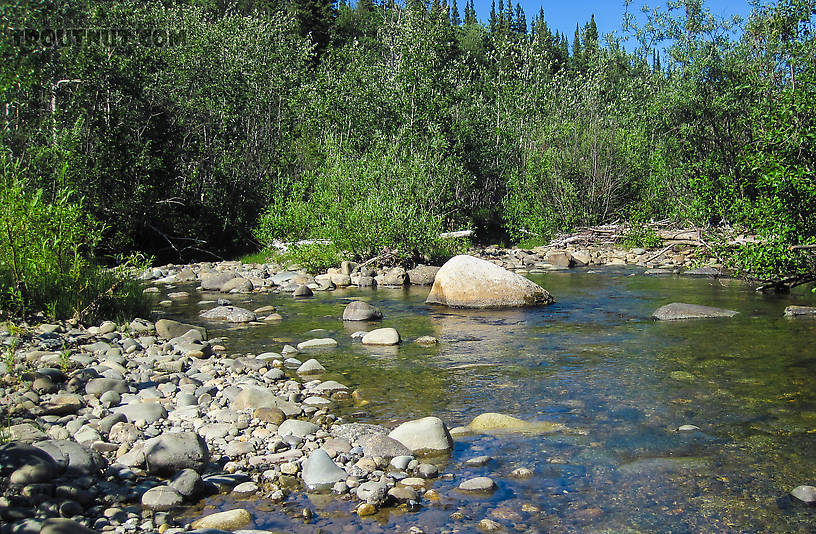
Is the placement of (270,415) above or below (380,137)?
below

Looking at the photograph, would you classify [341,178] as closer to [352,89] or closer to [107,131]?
[107,131]

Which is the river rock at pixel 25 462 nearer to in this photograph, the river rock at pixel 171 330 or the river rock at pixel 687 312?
the river rock at pixel 171 330

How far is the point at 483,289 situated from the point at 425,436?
8795mm

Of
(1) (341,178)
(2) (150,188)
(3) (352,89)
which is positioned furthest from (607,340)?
(3) (352,89)

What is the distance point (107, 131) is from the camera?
2225cm

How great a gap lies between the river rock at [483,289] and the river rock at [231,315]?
430cm

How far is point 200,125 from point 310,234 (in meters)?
7.40

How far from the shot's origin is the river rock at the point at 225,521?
5117 mm

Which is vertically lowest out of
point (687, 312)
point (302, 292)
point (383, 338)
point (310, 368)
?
point (310, 368)

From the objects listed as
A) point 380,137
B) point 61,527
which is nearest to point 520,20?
point 380,137

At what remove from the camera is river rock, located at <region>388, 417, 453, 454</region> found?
6738 millimetres

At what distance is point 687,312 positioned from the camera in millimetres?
13375

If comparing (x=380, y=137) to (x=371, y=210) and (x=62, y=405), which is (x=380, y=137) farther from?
(x=62, y=405)

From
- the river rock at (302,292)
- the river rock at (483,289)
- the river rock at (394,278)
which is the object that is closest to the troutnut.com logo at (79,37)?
the river rock at (302,292)
